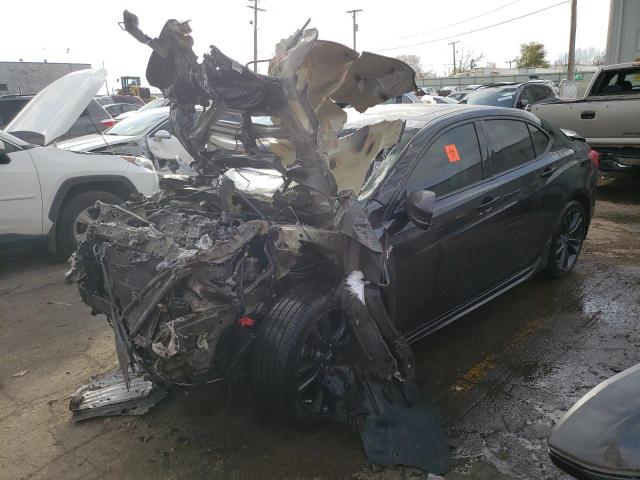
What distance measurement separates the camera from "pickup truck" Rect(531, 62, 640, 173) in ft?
26.6

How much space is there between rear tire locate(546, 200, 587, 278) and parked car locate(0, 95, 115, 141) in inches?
198

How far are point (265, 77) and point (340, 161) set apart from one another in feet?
2.38

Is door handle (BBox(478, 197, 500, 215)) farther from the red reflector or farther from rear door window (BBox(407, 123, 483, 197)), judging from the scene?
the red reflector

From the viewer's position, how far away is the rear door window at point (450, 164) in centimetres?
333

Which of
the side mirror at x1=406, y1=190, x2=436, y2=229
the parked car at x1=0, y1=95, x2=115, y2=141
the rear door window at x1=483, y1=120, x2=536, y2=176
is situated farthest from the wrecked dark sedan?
the parked car at x1=0, y1=95, x2=115, y2=141

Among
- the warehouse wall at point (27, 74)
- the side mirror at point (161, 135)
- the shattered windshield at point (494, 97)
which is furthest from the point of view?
the warehouse wall at point (27, 74)

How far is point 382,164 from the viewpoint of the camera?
3303mm

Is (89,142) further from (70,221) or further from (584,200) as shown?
(584,200)

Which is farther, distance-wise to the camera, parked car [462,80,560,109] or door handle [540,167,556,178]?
parked car [462,80,560,109]

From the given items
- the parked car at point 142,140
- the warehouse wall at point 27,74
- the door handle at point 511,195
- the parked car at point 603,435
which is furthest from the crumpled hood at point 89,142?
the warehouse wall at point 27,74

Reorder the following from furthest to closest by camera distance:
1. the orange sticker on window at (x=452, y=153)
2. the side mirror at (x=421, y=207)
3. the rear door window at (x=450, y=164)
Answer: the orange sticker on window at (x=452, y=153), the rear door window at (x=450, y=164), the side mirror at (x=421, y=207)

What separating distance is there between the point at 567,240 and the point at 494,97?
24.1 ft

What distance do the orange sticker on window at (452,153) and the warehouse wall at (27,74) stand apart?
75.5 feet

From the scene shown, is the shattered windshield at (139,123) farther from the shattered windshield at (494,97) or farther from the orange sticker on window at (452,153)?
the shattered windshield at (494,97)
